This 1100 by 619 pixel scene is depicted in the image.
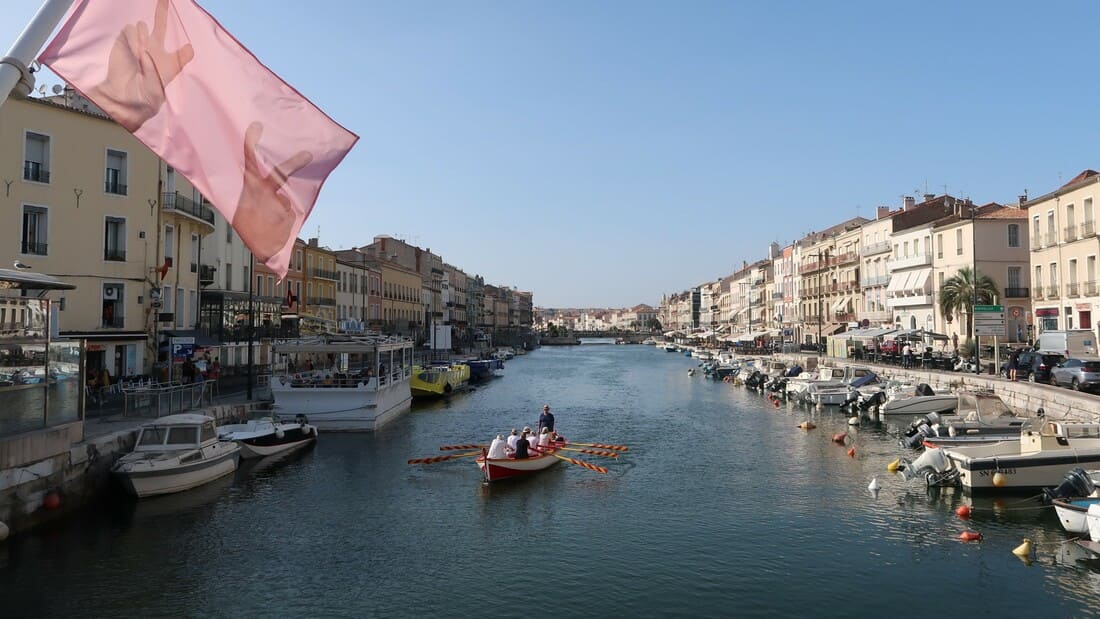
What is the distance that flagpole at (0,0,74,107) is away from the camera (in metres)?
6.30

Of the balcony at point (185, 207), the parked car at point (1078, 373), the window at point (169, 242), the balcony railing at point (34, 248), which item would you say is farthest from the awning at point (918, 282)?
the balcony railing at point (34, 248)

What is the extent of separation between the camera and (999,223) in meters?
52.1

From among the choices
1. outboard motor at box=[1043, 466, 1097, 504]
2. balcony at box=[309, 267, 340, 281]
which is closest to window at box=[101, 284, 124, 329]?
balcony at box=[309, 267, 340, 281]

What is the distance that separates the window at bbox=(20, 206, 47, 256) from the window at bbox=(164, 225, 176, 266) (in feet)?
20.1

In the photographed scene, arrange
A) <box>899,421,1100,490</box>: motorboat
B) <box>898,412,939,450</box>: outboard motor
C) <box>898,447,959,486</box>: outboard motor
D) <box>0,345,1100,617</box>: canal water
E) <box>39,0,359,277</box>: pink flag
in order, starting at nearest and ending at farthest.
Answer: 1. <box>39,0,359,277</box>: pink flag
2. <box>0,345,1100,617</box>: canal water
3. <box>899,421,1100,490</box>: motorboat
4. <box>898,447,959,486</box>: outboard motor
5. <box>898,412,939,450</box>: outboard motor

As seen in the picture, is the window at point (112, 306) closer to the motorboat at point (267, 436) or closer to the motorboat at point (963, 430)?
the motorboat at point (267, 436)

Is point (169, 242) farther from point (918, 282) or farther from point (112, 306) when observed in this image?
point (918, 282)

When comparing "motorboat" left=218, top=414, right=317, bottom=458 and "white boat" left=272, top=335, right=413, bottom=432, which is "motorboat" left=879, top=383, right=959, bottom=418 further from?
"motorboat" left=218, top=414, right=317, bottom=458

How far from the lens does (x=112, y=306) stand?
33.1 metres

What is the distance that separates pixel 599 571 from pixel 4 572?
11.9m

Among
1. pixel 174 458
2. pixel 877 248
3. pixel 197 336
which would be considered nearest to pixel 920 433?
pixel 174 458

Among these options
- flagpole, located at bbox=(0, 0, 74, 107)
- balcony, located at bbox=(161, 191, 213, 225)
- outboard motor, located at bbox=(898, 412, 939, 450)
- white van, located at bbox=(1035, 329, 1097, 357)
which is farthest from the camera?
balcony, located at bbox=(161, 191, 213, 225)

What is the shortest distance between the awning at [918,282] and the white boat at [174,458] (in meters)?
52.5

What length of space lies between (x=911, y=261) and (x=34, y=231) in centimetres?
5918
